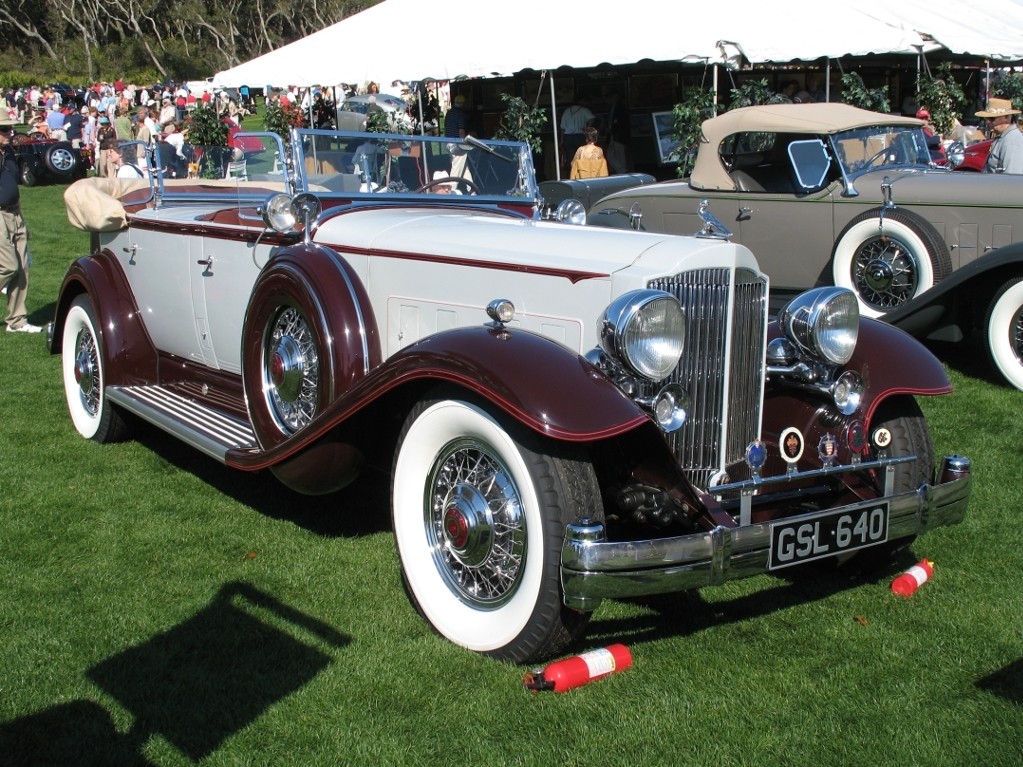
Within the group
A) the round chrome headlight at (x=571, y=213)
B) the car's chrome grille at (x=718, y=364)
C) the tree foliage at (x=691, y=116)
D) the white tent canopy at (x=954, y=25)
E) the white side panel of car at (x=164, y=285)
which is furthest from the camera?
the white tent canopy at (x=954, y=25)

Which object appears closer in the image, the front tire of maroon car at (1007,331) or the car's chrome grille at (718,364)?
the car's chrome grille at (718,364)

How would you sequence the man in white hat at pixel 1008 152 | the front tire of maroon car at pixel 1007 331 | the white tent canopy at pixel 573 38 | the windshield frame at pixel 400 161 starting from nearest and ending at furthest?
the windshield frame at pixel 400 161 → the front tire of maroon car at pixel 1007 331 → the man in white hat at pixel 1008 152 → the white tent canopy at pixel 573 38

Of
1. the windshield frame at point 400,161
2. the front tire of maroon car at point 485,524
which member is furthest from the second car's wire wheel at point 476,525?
the windshield frame at point 400,161

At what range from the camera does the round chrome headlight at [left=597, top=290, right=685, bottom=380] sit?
3.14 metres

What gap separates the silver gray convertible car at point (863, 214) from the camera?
685 centimetres

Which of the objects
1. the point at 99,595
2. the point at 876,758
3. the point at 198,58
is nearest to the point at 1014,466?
the point at 876,758

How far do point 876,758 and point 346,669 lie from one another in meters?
1.59

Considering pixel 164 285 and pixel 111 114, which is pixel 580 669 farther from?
pixel 111 114

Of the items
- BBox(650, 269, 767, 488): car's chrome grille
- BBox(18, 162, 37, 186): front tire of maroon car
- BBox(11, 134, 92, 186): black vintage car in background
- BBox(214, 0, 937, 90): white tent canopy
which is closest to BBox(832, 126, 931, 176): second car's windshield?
BBox(214, 0, 937, 90): white tent canopy

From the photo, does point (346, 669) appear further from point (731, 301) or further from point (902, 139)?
point (902, 139)

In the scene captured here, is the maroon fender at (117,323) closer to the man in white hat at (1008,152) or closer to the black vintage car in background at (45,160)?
the man in white hat at (1008,152)

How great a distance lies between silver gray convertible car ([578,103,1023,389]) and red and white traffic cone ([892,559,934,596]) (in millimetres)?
3249

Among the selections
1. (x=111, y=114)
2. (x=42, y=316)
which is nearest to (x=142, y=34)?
(x=111, y=114)

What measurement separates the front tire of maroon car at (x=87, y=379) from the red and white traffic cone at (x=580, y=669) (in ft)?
11.5
